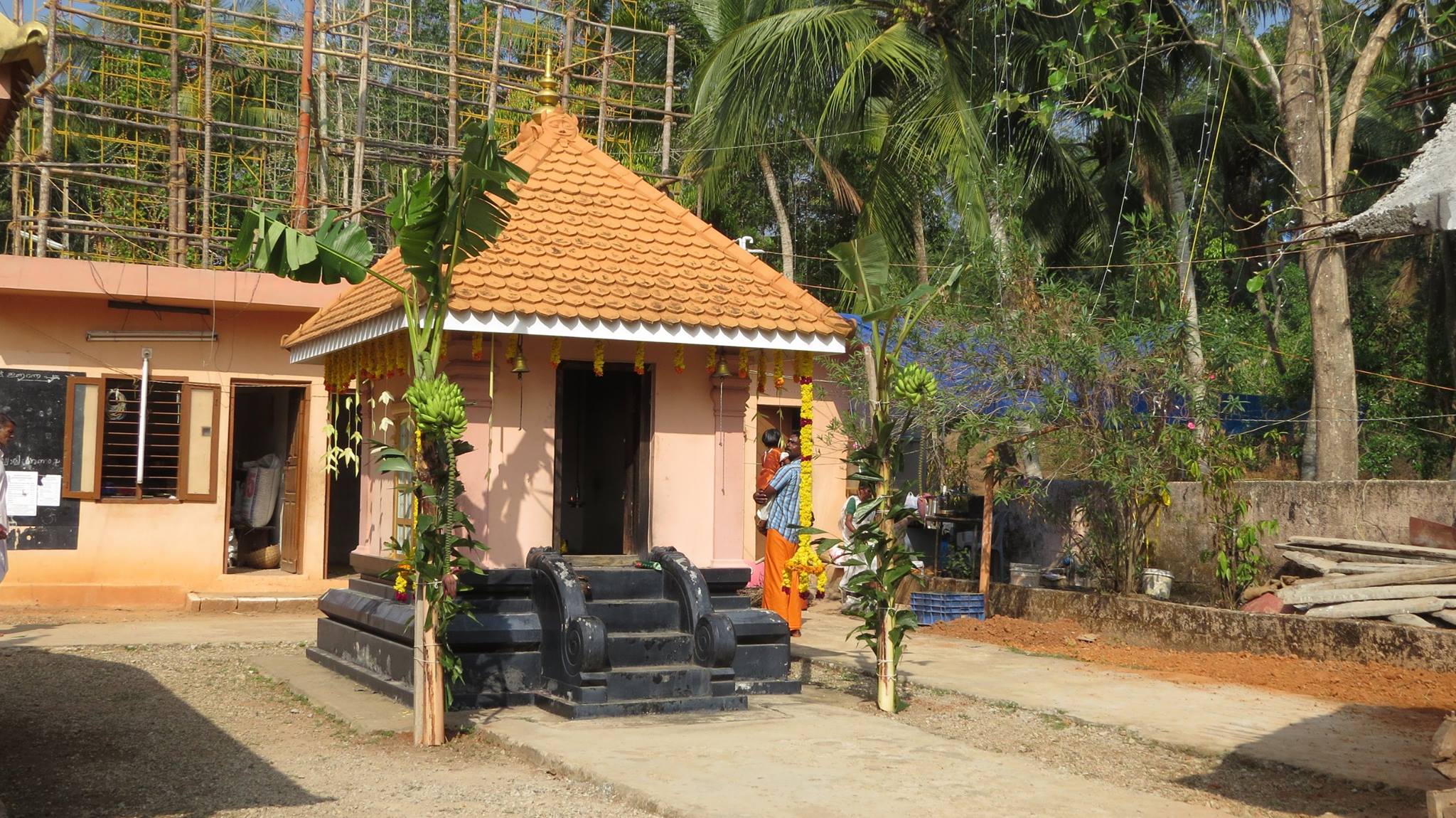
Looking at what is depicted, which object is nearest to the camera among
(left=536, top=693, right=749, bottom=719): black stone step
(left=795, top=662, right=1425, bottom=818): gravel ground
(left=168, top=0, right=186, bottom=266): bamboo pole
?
(left=795, top=662, right=1425, bottom=818): gravel ground

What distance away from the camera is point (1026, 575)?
546 inches

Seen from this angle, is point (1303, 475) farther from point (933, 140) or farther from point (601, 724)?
point (601, 724)

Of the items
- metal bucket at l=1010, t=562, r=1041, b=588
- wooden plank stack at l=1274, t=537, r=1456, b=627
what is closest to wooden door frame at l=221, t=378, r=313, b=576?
metal bucket at l=1010, t=562, r=1041, b=588

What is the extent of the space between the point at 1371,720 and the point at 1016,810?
12.4 ft

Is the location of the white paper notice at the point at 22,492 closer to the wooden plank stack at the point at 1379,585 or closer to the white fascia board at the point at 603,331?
the white fascia board at the point at 603,331

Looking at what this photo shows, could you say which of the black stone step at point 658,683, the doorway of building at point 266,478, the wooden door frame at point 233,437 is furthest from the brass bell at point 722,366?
the doorway of building at point 266,478

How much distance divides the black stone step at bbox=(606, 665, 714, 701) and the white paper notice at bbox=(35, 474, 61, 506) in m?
8.70

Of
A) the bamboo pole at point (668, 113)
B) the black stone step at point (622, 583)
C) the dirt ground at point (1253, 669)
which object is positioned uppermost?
the bamboo pole at point (668, 113)

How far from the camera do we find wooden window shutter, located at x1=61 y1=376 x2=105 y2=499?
13.9m

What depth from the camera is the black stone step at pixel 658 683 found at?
798 centimetres

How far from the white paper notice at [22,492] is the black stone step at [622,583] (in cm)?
803

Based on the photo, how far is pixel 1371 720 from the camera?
8219 millimetres

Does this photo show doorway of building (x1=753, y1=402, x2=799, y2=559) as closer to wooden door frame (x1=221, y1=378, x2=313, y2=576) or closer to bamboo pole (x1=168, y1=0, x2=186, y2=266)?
wooden door frame (x1=221, y1=378, x2=313, y2=576)

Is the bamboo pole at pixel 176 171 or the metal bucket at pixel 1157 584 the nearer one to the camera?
the metal bucket at pixel 1157 584
